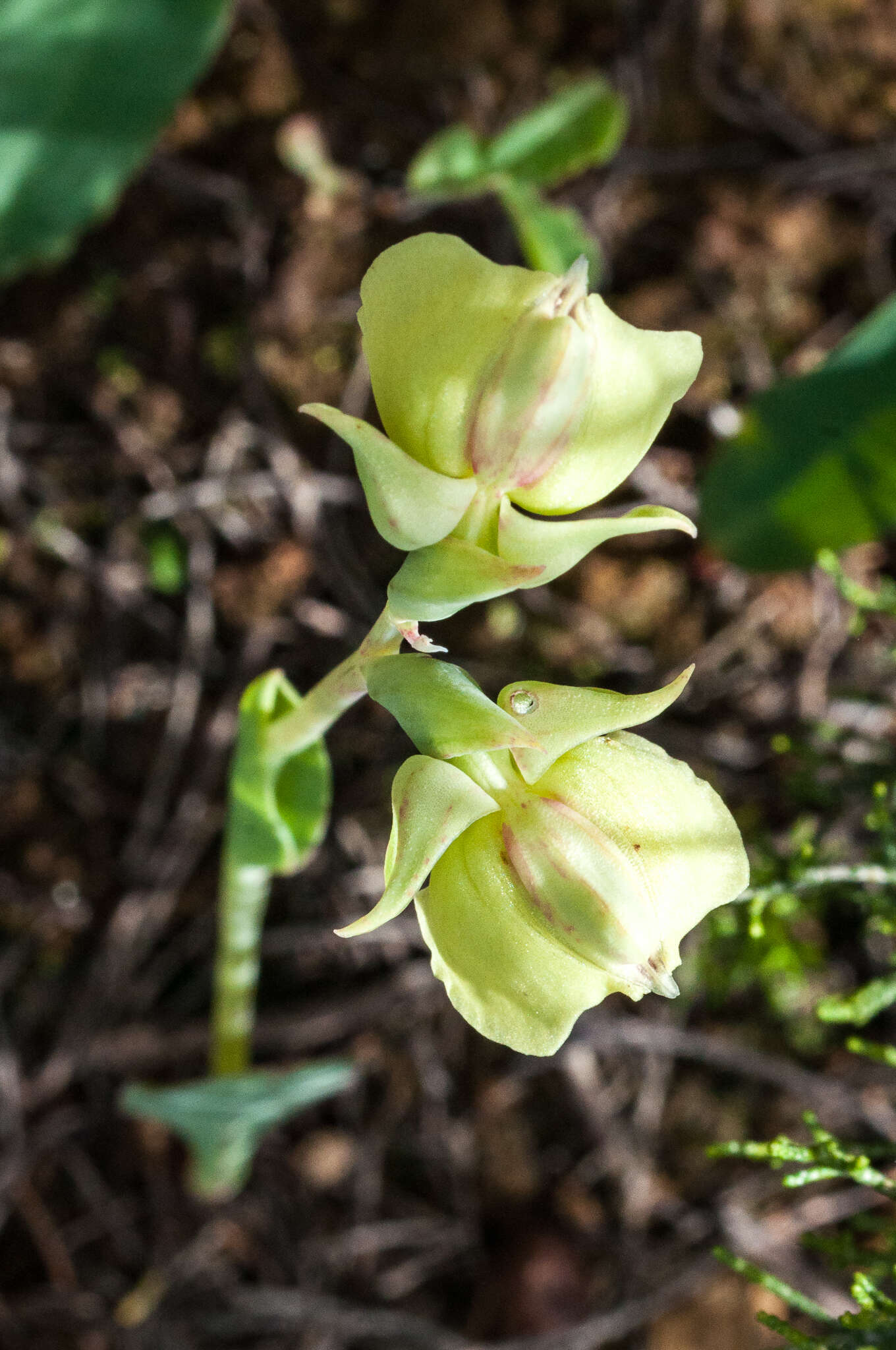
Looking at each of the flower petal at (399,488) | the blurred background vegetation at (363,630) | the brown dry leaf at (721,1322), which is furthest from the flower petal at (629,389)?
the brown dry leaf at (721,1322)

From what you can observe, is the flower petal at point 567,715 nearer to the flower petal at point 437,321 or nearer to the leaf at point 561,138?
the flower petal at point 437,321

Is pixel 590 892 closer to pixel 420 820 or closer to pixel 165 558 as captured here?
pixel 420 820

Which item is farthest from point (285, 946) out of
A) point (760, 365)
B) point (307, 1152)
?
point (760, 365)

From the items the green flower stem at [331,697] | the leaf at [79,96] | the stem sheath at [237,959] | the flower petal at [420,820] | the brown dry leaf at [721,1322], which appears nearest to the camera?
the flower petal at [420,820]

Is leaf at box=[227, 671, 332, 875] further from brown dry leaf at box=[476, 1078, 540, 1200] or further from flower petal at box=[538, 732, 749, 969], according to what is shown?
brown dry leaf at box=[476, 1078, 540, 1200]

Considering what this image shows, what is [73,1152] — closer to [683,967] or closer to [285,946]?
[285,946]

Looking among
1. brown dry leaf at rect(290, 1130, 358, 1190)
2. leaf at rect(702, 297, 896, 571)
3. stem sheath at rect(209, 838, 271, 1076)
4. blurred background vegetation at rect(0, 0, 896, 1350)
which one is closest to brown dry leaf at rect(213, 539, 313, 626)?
Answer: blurred background vegetation at rect(0, 0, 896, 1350)

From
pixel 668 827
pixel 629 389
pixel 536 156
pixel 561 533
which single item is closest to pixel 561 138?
pixel 536 156
